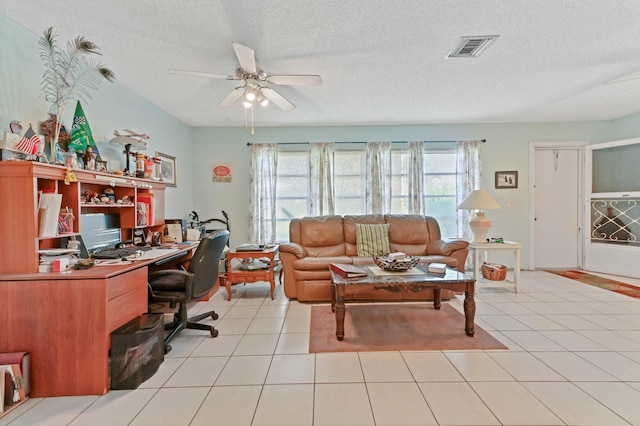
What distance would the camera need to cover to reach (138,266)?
210cm

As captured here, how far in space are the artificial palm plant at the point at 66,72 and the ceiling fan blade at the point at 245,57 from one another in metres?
0.99

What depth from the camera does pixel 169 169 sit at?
4.07 metres

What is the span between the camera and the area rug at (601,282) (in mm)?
3625

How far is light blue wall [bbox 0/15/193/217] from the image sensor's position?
199 cm

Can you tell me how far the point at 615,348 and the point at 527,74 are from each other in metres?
2.67

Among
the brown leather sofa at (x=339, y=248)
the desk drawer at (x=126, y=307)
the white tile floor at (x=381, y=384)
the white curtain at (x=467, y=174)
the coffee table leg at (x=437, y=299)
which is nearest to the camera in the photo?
the white tile floor at (x=381, y=384)

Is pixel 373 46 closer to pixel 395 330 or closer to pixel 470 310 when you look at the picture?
pixel 470 310

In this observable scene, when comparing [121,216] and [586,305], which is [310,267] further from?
[586,305]

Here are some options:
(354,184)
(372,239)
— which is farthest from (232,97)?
(354,184)

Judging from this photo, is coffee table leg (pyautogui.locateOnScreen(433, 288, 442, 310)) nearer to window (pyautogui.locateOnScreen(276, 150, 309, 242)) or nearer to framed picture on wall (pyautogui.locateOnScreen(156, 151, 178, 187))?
window (pyautogui.locateOnScreen(276, 150, 309, 242))

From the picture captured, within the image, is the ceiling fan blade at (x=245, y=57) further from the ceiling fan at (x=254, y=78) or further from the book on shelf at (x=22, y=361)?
the book on shelf at (x=22, y=361)

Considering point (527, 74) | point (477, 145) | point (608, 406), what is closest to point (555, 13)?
point (527, 74)

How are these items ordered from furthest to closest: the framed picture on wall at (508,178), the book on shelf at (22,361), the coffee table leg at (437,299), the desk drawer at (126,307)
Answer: the framed picture on wall at (508,178)
the coffee table leg at (437,299)
the desk drawer at (126,307)
the book on shelf at (22,361)

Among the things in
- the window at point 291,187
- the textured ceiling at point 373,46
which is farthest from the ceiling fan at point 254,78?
the window at point 291,187
